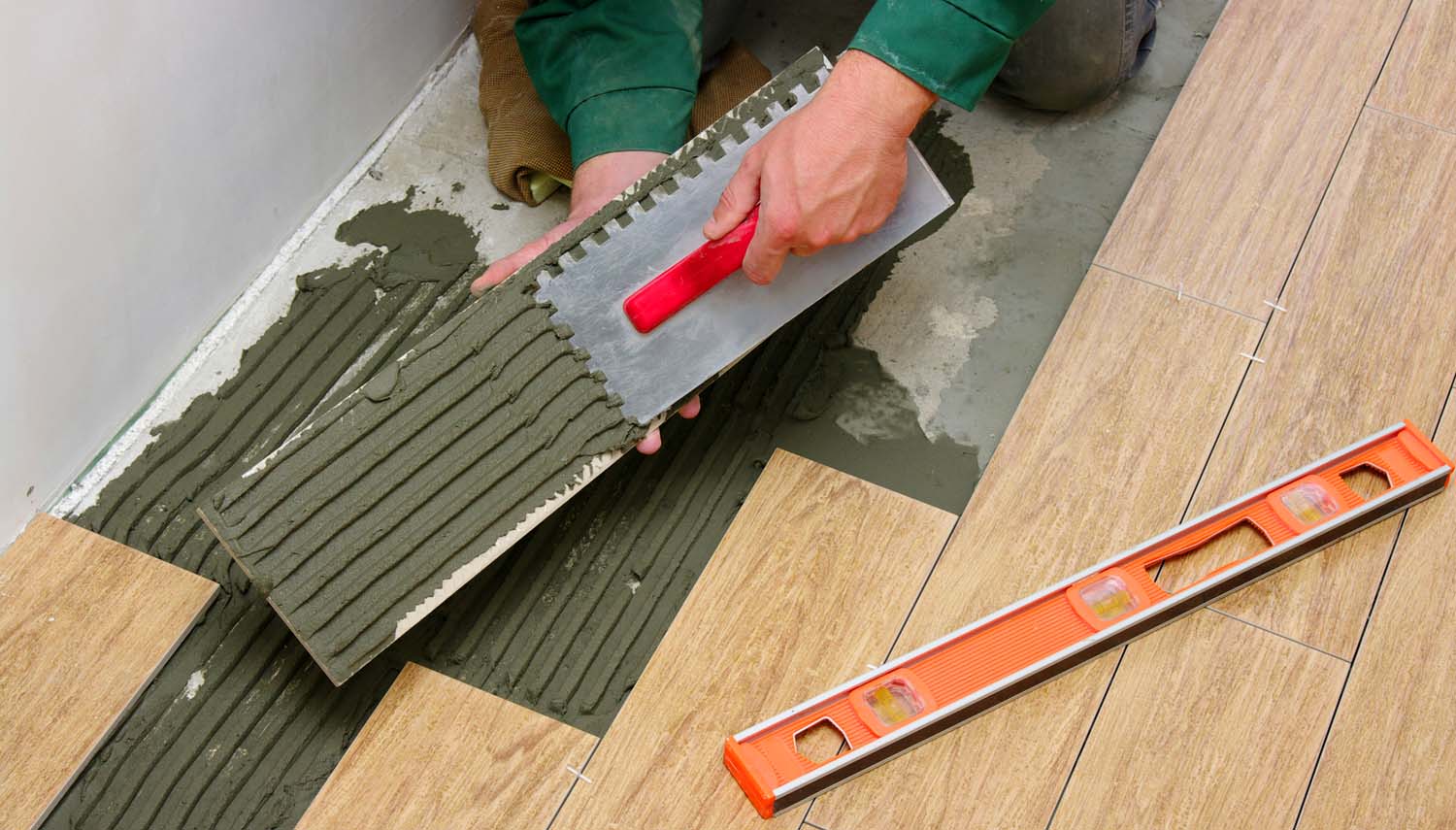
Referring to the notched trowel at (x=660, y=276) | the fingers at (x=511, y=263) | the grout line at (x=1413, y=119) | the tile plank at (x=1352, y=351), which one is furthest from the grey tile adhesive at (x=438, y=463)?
the grout line at (x=1413, y=119)

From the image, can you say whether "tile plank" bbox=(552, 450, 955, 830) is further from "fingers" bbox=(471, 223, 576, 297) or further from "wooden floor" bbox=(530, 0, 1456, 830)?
"fingers" bbox=(471, 223, 576, 297)

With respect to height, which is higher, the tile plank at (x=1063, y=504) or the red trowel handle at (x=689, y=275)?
the red trowel handle at (x=689, y=275)

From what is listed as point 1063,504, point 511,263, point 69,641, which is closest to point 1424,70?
point 1063,504

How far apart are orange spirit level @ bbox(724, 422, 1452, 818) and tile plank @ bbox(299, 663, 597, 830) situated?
22 centimetres

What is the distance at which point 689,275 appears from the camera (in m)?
1.44

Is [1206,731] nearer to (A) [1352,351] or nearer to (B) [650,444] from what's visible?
(A) [1352,351]

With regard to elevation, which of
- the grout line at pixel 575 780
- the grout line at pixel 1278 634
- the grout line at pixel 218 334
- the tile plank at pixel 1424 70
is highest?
the grout line at pixel 218 334

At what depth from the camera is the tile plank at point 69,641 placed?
1.45m

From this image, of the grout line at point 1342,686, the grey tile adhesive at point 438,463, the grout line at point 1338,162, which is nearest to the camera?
the grey tile adhesive at point 438,463

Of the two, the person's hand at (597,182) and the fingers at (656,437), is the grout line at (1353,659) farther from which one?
the person's hand at (597,182)

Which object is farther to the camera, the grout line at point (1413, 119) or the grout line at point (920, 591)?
the grout line at point (1413, 119)

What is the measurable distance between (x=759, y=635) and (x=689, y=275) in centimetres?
45

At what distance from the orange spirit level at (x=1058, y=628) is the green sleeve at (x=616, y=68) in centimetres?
85

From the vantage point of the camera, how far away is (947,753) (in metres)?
1.47
